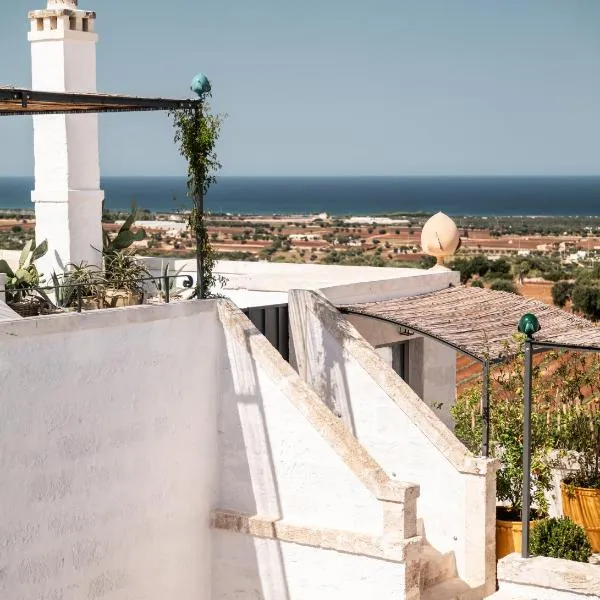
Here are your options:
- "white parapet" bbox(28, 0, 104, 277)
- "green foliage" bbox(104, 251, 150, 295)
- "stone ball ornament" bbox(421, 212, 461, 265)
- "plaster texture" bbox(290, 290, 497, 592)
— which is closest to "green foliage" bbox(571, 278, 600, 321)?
"stone ball ornament" bbox(421, 212, 461, 265)

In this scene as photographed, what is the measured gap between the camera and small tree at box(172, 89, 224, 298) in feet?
39.1

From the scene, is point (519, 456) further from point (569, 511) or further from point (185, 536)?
point (185, 536)

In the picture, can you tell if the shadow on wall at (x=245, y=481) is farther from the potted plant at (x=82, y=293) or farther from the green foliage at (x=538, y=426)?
the green foliage at (x=538, y=426)

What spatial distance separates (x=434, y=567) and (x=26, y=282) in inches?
195

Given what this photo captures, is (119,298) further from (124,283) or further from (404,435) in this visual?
(404,435)

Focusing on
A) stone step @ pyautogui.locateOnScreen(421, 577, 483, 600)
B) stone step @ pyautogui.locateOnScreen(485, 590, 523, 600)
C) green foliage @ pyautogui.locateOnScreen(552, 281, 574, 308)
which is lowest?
green foliage @ pyautogui.locateOnScreen(552, 281, 574, 308)

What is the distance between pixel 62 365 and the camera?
1044cm

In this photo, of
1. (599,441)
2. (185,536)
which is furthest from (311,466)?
(599,441)

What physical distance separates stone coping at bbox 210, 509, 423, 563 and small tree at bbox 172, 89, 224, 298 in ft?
7.24

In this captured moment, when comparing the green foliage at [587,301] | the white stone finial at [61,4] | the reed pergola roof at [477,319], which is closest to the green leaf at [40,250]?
the white stone finial at [61,4]

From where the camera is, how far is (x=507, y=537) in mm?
12328

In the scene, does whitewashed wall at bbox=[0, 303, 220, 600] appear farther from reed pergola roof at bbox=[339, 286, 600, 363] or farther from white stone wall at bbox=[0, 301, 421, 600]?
reed pergola roof at bbox=[339, 286, 600, 363]

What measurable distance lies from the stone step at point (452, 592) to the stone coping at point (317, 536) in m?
0.96

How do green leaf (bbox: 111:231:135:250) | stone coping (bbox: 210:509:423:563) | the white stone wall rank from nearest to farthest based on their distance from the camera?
the white stone wall < stone coping (bbox: 210:509:423:563) < green leaf (bbox: 111:231:135:250)
